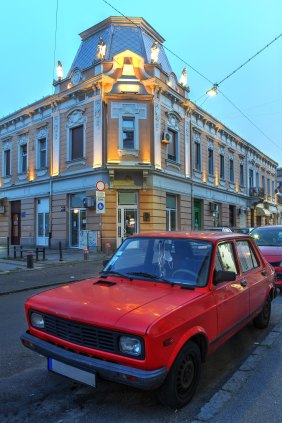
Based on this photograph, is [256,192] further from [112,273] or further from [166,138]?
[112,273]

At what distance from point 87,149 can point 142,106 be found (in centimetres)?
418

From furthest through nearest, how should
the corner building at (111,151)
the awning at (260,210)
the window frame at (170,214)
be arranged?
the awning at (260,210) → the window frame at (170,214) → the corner building at (111,151)

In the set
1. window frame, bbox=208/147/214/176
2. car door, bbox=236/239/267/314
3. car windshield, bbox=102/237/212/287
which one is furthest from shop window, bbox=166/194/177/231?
car windshield, bbox=102/237/212/287

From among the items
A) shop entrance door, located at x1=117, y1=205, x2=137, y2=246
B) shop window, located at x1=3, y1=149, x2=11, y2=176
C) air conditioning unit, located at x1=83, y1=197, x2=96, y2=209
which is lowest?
shop entrance door, located at x1=117, y1=205, x2=137, y2=246

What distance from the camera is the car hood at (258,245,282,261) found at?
8.29 meters

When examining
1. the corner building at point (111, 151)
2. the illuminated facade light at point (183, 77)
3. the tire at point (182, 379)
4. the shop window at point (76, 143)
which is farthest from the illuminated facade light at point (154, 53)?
the tire at point (182, 379)

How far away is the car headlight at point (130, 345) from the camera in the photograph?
284cm

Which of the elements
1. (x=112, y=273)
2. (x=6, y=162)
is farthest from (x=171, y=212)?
(x=112, y=273)

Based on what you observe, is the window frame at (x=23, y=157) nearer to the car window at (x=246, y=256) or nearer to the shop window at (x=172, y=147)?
the shop window at (x=172, y=147)

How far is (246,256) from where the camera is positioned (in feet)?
16.8

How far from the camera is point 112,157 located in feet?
66.0

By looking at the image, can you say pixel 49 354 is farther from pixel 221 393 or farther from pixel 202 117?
pixel 202 117

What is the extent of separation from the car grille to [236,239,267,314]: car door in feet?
8.01

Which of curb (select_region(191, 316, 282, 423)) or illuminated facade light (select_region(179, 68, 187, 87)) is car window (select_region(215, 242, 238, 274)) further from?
illuminated facade light (select_region(179, 68, 187, 87))
